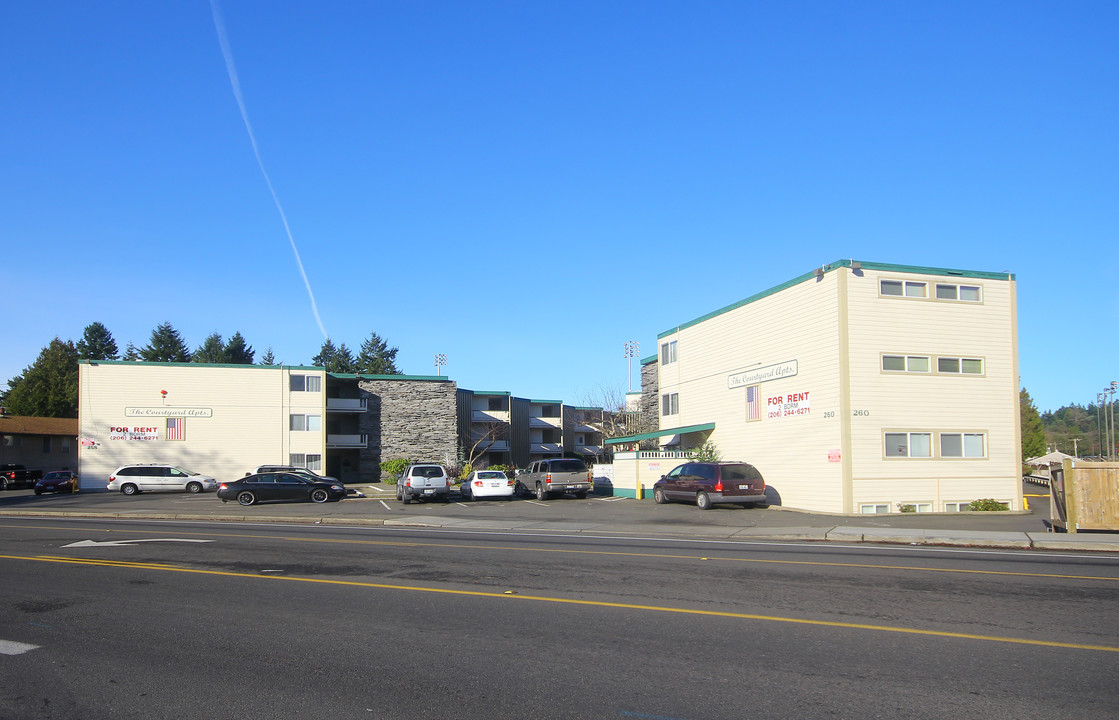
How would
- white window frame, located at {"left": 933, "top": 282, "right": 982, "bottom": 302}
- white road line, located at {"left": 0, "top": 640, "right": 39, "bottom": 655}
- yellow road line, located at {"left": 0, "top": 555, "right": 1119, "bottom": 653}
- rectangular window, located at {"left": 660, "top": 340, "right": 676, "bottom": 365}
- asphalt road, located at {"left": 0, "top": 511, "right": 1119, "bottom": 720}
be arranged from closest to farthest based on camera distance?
asphalt road, located at {"left": 0, "top": 511, "right": 1119, "bottom": 720} < white road line, located at {"left": 0, "top": 640, "right": 39, "bottom": 655} < yellow road line, located at {"left": 0, "top": 555, "right": 1119, "bottom": 653} < white window frame, located at {"left": 933, "top": 282, "right": 982, "bottom": 302} < rectangular window, located at {"left": 660, "top": 340, "right": 676, "bottom": 365}

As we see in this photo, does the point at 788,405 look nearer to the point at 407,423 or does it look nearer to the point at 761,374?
the point at 761,374

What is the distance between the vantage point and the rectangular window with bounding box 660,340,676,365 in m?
38.2

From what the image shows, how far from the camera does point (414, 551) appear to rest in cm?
1522

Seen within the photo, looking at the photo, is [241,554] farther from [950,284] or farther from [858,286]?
[950,284]

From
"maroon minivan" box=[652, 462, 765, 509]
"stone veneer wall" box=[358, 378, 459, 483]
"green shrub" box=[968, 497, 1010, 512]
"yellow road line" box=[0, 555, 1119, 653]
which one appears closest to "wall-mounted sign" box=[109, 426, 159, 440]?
"stone veneer wall" box=[358, 378, 459, 483]

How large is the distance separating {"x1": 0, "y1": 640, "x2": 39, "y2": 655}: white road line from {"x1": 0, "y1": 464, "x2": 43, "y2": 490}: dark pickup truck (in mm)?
51657

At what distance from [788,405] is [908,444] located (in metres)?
4.12

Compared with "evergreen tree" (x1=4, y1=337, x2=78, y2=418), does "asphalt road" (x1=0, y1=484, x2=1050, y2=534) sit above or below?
below

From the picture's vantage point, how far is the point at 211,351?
9669 cm

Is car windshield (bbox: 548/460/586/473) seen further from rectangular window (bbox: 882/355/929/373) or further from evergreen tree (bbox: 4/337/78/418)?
evergreen tree (bbox: 4/337/78/418)

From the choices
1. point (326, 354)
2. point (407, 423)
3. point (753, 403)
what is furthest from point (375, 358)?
point (753, 403)

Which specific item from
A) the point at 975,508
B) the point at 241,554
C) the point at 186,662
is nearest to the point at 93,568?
the point at 241,554

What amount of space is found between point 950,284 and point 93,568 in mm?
25933

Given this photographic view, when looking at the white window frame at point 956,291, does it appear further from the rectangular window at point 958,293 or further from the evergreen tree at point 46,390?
the evergreen tree at point 46,390
